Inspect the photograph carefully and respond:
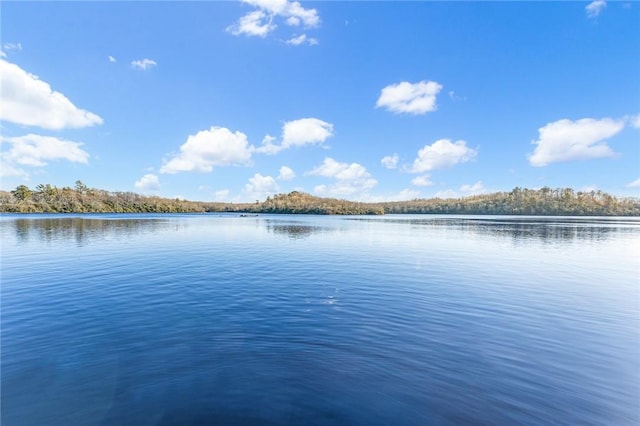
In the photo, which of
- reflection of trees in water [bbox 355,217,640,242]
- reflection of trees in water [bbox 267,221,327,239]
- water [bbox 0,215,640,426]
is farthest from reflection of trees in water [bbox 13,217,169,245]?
reflection of trees in water [bbox 355,217,640,242]

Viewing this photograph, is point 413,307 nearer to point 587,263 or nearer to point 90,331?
point 90,331

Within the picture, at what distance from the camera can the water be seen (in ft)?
24.3

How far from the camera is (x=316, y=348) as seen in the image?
10.6 meters

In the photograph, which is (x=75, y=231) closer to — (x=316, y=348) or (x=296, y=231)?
(x=296, y=231)

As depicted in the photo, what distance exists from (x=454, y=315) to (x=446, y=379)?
A: 6.10m

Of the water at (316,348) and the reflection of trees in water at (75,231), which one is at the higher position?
the reflection of trees in water at (75,231)

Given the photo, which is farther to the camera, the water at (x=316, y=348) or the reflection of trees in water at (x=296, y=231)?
the reflection of trees in water at (x=296, y=231)

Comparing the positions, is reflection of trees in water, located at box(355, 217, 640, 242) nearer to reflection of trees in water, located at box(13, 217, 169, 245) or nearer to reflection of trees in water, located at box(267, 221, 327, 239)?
reflection of trees in water, located at box(267, 221, 327, 239)

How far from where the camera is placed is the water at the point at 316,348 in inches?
292

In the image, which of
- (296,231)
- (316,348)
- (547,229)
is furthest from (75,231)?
(547,229)

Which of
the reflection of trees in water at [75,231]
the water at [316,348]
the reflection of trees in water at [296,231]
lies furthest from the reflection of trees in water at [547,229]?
the reflection of trees in water at [75,231]

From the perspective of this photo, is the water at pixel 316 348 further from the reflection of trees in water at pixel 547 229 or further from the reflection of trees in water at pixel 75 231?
the reflection of trees in water at pixel 547 229

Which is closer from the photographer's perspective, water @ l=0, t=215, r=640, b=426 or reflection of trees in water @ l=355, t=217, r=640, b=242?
water @ l=0, t=215, r=640, b=426

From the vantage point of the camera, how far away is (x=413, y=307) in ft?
50.4
